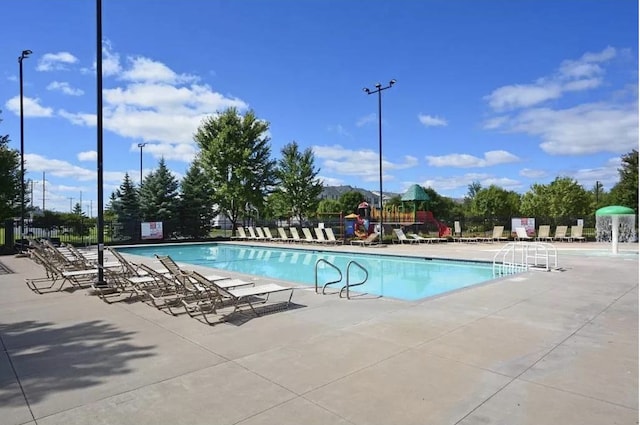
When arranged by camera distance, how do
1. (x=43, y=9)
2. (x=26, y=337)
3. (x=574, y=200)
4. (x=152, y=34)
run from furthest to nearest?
(x=574, y=200) < (x=152, y=34) < (x=43, y=9) < (x=26, y=337)

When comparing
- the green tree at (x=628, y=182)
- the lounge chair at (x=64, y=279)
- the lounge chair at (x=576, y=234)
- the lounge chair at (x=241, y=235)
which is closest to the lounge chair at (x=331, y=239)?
the lounge chair at (x=241, y=235)

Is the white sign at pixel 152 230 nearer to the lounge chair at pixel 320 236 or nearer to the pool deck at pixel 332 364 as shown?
the lounge chair at pixel 320 236

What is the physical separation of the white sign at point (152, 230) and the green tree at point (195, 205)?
2358 millimetres

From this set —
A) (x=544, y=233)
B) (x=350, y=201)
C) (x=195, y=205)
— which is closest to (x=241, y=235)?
(x=195, y=205)

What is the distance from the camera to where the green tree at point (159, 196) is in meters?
28.6

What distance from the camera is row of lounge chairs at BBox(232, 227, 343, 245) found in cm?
2531

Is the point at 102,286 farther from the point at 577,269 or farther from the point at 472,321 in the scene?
the point at 577,269

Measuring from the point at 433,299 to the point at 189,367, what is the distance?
15.5 feet

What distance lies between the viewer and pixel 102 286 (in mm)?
8742

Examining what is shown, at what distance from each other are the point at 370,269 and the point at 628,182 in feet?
90.5

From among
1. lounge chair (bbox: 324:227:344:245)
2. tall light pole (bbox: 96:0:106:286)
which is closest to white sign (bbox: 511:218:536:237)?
lounge chair (bbox: 324:227:344:245)

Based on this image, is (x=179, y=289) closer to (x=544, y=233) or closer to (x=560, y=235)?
(x=544, y=233)

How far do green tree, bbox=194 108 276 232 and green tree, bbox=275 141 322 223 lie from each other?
3.44 metres

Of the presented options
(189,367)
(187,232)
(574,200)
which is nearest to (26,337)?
(189,367)
